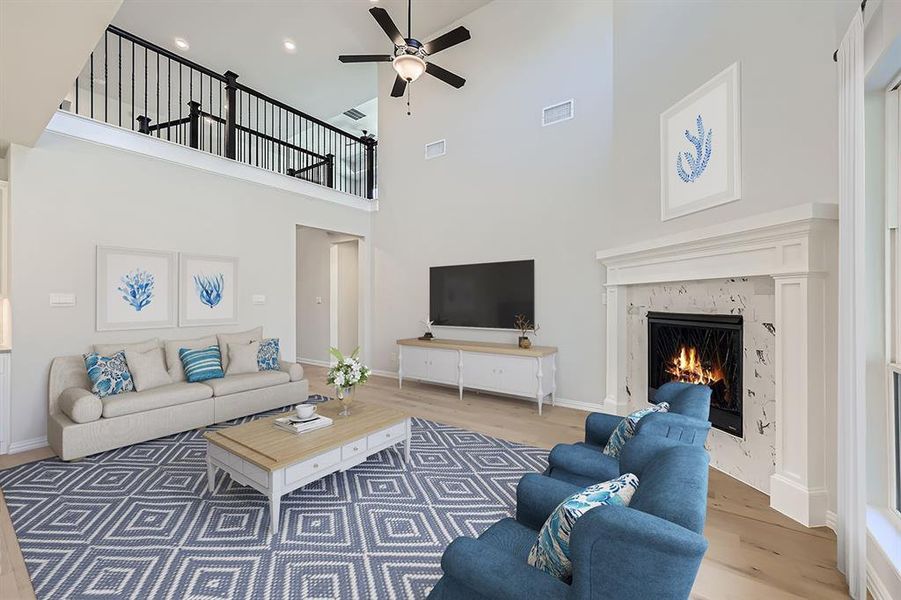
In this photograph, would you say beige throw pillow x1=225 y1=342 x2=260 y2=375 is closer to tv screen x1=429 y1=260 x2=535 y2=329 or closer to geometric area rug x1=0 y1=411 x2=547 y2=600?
geometric area rug x1=0 y1=411 x2=547 y2=600

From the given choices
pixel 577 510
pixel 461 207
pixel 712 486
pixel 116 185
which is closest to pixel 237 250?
pixel 116 185

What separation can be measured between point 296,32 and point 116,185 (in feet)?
11.3

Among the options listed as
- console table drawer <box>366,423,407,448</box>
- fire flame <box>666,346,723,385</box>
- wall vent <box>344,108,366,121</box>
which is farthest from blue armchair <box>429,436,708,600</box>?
wall vent <box>344,108,366,121</box>

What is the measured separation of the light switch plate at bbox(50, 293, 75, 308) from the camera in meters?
3.73

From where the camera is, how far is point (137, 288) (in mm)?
4250

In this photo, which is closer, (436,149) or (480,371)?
(480,371)

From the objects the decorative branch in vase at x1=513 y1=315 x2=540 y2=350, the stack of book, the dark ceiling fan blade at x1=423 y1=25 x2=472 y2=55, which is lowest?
the stack of book

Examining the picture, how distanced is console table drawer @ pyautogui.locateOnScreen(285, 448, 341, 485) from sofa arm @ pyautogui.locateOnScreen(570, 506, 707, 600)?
1.85m

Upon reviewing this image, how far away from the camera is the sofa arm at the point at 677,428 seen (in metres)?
1.79

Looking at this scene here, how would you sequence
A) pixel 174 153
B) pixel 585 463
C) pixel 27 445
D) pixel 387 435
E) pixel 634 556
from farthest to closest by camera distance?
pixel 174 153
pixel 27 445
pixel 387 435
pixel 585 463
pixel 634 556

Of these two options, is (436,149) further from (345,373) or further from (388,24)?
(345,373)

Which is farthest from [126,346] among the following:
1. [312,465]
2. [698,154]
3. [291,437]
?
[698,154]

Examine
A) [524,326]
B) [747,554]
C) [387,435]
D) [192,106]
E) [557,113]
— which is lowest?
[747,554]

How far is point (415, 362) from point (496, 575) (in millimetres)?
4669
